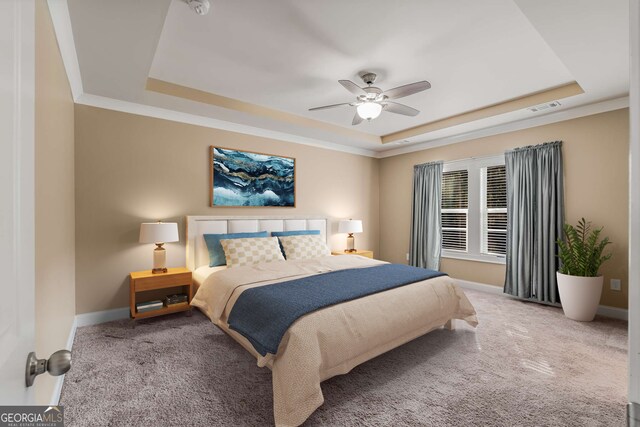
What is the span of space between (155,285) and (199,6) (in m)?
2.81

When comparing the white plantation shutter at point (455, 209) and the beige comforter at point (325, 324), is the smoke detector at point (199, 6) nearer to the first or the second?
the beige comforter at point (325, 324)

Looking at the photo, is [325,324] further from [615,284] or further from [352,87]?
[615,284]

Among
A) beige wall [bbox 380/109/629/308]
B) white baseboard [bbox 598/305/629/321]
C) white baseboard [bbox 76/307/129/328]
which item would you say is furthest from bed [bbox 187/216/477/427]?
beige wall [bbox 380/109/629/308]

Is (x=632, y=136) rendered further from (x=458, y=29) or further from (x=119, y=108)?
(x=119, y=108)

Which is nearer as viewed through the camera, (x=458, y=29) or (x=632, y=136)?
(x=632, y=136)

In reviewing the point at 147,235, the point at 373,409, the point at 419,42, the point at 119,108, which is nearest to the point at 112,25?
the point at 119,108

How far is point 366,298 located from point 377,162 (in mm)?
4432

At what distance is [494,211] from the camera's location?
15.2ft

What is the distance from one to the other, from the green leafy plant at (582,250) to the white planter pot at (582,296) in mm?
106

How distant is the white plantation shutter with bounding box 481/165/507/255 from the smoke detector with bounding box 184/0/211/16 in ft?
14.6

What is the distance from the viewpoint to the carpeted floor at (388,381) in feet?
6.22

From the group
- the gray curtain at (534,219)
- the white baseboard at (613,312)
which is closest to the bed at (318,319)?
the gray curtain at (534,219)

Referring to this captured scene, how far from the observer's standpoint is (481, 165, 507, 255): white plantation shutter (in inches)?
179

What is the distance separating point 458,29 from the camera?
2346 millimetres
